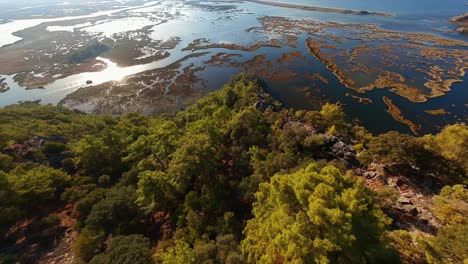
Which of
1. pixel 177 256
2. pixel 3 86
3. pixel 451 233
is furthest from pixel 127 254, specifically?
pixel 3 86

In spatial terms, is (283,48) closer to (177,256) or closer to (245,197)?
(245,197)

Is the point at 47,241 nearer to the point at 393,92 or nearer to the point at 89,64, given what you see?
the point at 393,92

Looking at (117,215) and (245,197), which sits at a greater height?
(245,197)

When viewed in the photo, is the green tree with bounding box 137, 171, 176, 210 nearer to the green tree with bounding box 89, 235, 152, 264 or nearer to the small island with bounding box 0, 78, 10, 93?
the green tree with bounding box 89, 235, 152, 264

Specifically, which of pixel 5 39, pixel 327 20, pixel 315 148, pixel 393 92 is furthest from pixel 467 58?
pixel 5 39

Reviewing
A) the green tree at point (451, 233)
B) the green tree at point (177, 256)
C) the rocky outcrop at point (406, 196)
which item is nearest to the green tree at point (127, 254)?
the green tree at point (177, 256)

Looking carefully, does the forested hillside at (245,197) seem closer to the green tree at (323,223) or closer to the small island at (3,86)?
the green tree at (323,223)
